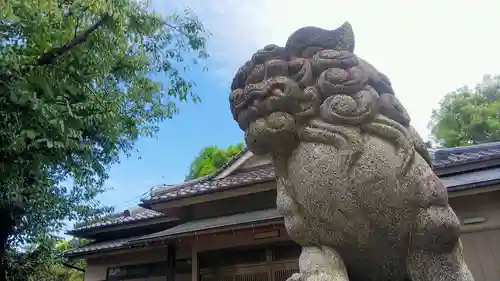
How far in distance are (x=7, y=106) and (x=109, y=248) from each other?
4664 mm

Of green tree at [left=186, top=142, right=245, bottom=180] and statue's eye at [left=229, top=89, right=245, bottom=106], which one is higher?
green tree at [left=186, top=142, right=245, bottom=180]

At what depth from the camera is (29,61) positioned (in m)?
4.83

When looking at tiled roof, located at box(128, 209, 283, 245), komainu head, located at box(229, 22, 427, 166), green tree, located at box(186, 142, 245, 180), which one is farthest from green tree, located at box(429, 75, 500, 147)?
komainu head, located at box(229, 22, 427, 166)

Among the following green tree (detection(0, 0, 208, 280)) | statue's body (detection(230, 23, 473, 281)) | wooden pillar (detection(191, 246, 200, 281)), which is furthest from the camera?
wooden pillar (detection(191, 246, 200, 281))

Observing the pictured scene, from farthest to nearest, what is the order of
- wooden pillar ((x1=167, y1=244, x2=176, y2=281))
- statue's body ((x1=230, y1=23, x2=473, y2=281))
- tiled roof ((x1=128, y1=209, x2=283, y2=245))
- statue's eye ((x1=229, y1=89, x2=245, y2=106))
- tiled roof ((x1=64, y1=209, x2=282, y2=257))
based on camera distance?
wooden pillar ((x1=167, y1=244, x2=176, y2=281))
tiled roof ((x1=64, y1=209, x2=282, y2=257))
tiled roof ((x1=128, y1=209, x2=283, y2=245))
statue's eye ((x1=229, y1=89, x2=245, y2=106))
statue's body ((x1=230, y1=23, x2=473, y2=281))

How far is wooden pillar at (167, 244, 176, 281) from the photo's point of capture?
796 cm

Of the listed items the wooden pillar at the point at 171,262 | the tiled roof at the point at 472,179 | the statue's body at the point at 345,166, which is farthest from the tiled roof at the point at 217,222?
the statue's body at the point at 345,166

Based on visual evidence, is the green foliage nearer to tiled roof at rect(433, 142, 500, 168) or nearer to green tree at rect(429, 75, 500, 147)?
tiled roof at rect(433, 142, 500, 168)

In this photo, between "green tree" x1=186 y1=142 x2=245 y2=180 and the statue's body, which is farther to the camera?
"green tree" x1=186 y1=142 x2=245 y2=180

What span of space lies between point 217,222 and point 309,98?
591 centimetres

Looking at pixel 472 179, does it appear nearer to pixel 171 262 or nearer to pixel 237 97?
pixel 237 97

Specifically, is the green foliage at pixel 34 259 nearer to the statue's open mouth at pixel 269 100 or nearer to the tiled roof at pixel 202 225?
the tiled roof at pixel 202 225

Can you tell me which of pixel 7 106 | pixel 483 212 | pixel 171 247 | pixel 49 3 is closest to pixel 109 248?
pixel 171 247

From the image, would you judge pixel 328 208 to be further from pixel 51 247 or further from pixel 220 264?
pixel 51 247
